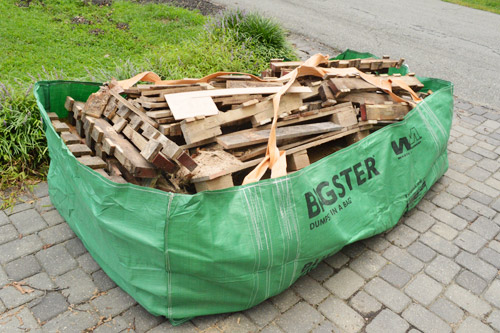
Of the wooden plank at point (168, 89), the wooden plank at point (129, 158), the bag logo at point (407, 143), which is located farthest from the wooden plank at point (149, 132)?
the bag logo at point (407, 143)

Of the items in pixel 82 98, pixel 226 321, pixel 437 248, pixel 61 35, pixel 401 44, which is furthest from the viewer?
pixel 401 44

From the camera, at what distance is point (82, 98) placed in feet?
13.3

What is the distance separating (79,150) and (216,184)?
1.10 meters

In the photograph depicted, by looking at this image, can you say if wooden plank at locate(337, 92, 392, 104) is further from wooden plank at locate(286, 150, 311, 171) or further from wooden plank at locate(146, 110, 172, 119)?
wooden plank at locate(146, 110, 172, 119)

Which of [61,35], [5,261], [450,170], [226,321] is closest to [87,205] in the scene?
[5,261]

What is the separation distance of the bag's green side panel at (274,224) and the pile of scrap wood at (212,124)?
36 centimetres

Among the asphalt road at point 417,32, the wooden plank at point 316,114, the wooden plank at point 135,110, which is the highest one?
the wooden plank at point 135,110

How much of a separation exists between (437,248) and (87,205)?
2.92 meters

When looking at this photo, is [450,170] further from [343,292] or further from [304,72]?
[343,292]

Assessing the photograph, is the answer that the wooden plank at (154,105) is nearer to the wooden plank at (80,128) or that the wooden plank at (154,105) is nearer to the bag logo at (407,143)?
the wooden plank at (80,128)

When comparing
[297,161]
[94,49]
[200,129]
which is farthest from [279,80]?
[94,49]

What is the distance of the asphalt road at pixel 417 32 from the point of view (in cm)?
788

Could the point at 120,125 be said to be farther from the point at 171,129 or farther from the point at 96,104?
the point at 171,129

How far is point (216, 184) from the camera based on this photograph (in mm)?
3051
